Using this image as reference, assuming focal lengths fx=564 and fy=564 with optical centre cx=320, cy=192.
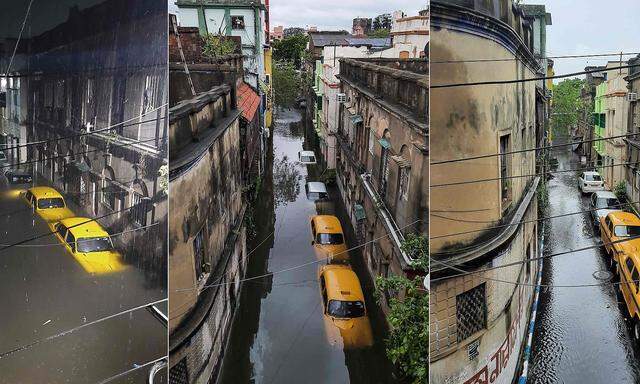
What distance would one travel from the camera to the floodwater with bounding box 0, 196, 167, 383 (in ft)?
7.90

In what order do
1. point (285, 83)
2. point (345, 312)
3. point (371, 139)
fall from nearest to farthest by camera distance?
point (345, 312) → point (371, 139) → point (285, 83)

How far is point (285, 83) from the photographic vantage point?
2.78m

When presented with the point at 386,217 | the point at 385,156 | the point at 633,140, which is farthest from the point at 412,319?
the point at 633,140

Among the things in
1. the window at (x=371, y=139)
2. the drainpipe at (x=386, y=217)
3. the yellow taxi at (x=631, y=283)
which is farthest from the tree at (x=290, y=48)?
the yellow taxi at (x=631, y=283)

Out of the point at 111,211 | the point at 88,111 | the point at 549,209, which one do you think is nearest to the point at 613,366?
the point at 549,209

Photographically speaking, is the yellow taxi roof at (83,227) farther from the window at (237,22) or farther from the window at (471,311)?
the window at (471,311)

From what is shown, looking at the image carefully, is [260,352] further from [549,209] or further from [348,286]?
[549,209]

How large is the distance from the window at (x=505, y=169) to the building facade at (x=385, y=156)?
0.28m

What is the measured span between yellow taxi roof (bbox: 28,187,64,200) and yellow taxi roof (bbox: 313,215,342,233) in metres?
1.16

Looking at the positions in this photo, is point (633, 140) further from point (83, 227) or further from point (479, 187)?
point (83, 227)

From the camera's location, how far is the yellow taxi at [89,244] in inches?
96.6

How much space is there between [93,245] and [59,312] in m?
0.32

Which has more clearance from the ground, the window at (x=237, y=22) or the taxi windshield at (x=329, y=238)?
the window at (x=237, y=22)

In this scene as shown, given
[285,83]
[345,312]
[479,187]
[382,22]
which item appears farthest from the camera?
[285,83]
